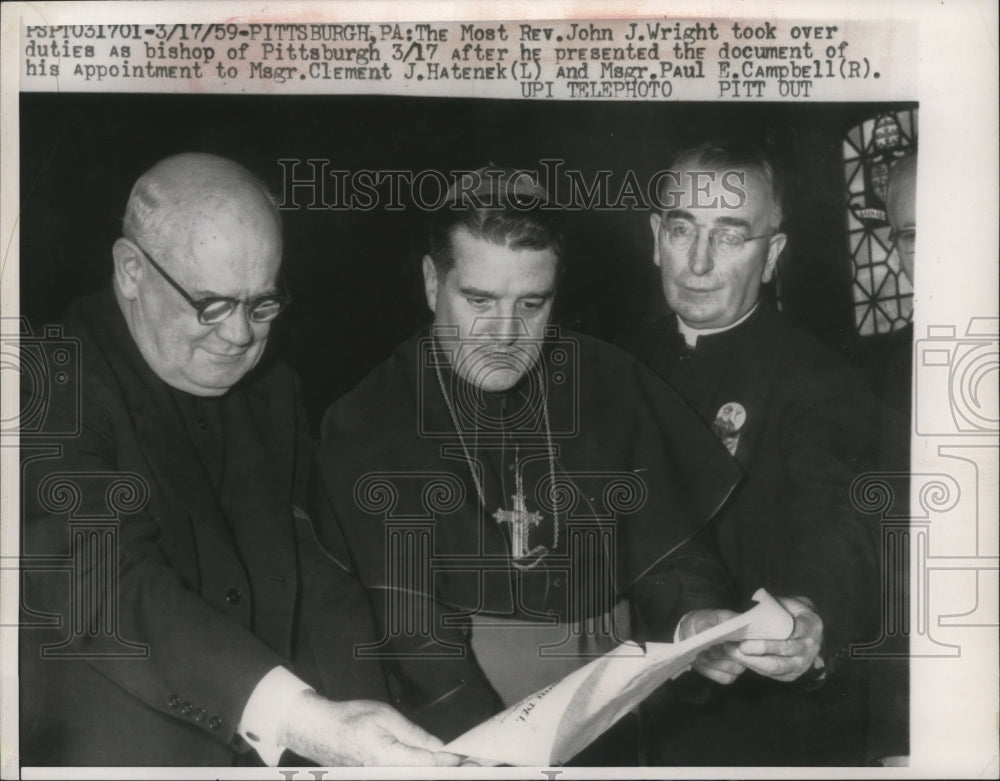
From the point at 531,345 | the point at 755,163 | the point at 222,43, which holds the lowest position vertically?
the point at 531,345

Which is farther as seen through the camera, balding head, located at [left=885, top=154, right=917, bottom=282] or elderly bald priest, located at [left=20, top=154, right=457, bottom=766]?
balding head, located at [left=885, top=154, right=917, bottom=282]

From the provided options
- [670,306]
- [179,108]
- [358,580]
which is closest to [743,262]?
[670,306]

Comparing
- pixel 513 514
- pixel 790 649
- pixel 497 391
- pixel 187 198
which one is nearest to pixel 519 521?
pixel 513 514

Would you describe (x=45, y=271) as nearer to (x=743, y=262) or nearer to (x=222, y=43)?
(x=222, y=43)

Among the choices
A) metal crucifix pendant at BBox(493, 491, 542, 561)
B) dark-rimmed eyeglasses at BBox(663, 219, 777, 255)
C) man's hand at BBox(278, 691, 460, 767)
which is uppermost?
dark-rimmed eyeglasses at BBox(663, 219, 777, 255)

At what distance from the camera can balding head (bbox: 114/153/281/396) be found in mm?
2195

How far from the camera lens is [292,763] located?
88.6 inches

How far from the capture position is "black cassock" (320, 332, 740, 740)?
224cm

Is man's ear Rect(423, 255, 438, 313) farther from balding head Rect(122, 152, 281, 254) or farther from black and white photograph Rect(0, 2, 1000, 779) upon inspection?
balding head Rect(122, 152, 281, 254)

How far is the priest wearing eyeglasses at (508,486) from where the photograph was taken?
88.2 inches

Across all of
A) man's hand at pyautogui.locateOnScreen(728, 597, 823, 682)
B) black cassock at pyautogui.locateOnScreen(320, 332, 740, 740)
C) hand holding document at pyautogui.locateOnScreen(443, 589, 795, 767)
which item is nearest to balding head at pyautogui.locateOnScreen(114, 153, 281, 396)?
black cassock at pyautogui.locateOnScreen(320, 332, 740, 740)

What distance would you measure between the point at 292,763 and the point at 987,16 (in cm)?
197

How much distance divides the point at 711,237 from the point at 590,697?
Answer: 0.90m

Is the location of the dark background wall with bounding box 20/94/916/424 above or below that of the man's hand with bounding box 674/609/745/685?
above
